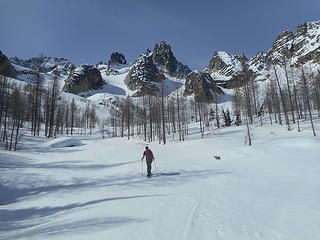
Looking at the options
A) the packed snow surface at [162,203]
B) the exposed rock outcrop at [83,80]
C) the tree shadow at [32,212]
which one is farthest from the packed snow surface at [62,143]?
the exposed rock outcrop at [83,80]

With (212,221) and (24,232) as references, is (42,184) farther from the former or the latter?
(212,221)

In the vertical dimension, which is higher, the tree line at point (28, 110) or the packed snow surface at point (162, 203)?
the tree line at point (28, 110)

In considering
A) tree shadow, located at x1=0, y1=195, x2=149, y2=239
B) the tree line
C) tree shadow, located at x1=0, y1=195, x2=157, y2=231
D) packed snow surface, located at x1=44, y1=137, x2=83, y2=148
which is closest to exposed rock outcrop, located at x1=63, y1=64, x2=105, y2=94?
the tree line

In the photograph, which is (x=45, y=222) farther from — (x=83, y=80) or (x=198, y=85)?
(x=83, y=80)

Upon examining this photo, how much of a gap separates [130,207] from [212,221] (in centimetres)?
275

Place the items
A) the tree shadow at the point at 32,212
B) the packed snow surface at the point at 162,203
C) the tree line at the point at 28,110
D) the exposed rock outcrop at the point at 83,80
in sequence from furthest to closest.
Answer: the exposed rock outcrop at the point at 83,80 → the tree line at the point at 28,110 → the tree shadow at the point at 32,212 → the packed snow surface at the point at 162,203

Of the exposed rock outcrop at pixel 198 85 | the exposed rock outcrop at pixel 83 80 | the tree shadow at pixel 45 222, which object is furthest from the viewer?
the exposed rock outcrop at pixel 83 80

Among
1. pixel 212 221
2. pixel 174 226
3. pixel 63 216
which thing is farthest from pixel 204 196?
pixel 63 216

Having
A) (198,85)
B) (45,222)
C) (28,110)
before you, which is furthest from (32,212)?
(198,85)

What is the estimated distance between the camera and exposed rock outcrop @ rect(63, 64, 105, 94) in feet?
558

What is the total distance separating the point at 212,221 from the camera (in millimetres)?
5977

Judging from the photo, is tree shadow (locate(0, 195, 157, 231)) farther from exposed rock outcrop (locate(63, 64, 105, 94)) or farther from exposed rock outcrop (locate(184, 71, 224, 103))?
exposed rock outcrop (locate(63, 64, 105, 94))

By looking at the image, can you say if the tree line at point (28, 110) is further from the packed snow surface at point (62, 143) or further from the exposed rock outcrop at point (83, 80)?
the exposed rock outcrop at point (83, 80)

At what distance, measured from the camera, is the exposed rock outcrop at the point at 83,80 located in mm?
170113
